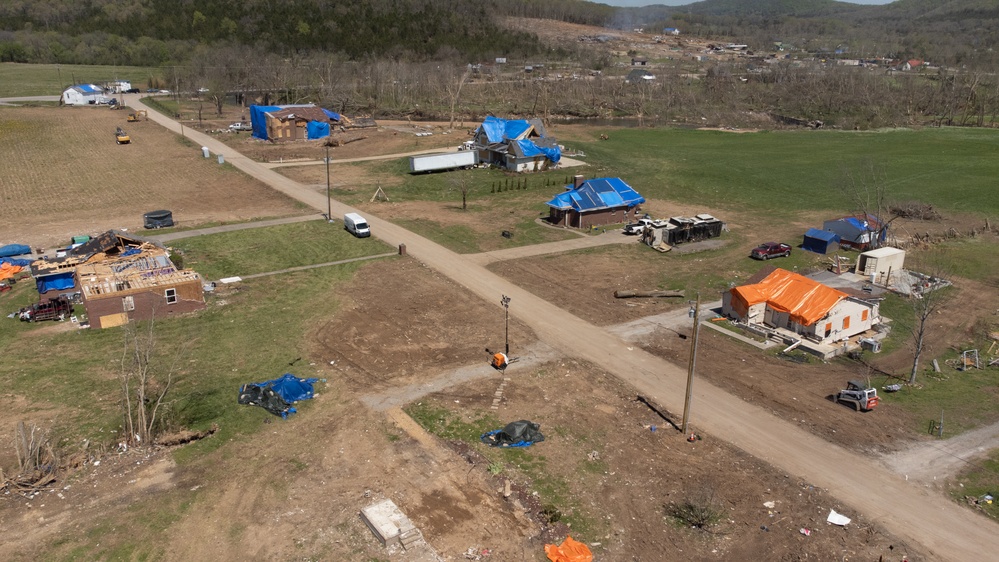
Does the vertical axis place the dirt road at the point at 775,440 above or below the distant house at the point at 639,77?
below

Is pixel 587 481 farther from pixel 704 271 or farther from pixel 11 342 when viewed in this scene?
pixel 11 342

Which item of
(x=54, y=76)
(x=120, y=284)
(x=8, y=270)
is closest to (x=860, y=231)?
(x=120, y=284)

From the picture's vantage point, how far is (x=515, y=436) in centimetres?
2738

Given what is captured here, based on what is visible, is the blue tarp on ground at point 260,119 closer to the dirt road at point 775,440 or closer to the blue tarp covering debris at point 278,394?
the dirt road at point 775,440

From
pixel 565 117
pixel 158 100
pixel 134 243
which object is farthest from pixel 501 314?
pixel 158 100

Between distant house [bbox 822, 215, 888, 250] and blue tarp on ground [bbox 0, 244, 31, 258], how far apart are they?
58.7 metres

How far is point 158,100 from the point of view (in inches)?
5423

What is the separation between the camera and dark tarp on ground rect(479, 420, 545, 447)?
27359 millimetres

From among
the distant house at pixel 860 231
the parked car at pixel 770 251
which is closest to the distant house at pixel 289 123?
the parked car at pixel 770 251

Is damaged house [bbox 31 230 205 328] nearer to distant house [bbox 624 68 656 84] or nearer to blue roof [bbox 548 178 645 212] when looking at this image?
blue roof [bbox 548 178 645 212]

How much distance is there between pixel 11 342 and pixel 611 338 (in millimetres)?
31307

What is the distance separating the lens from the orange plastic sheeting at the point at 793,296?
118 ft

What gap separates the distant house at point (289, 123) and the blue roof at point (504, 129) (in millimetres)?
28445

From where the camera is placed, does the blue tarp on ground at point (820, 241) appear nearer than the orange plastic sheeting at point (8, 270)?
No
